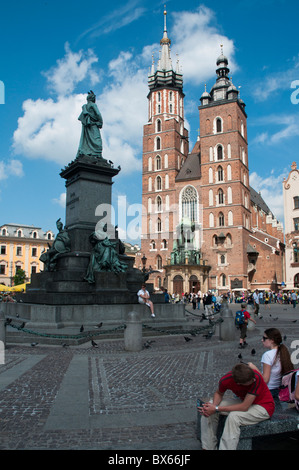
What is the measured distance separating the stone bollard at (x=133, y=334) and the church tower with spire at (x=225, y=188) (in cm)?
3860

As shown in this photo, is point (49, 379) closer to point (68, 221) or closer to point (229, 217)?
point (68, 221)

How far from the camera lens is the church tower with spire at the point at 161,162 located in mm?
52156

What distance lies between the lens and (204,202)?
5012 centimetres

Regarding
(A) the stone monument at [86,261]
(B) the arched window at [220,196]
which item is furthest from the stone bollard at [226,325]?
(B) the arched window at [220,196]

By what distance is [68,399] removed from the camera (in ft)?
15.9

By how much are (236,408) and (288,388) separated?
0.74m

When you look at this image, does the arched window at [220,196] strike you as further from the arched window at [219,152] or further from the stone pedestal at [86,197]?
the stone pedestal at [86,197]

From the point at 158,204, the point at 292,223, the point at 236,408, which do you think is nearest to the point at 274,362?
the point at 236,408

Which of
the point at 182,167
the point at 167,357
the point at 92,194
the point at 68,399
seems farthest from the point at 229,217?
the point at 68,399

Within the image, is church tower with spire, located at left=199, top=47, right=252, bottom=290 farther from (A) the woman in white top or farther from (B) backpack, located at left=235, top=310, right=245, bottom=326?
(A) the woman in white top

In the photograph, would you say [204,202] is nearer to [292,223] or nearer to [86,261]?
[292,223]

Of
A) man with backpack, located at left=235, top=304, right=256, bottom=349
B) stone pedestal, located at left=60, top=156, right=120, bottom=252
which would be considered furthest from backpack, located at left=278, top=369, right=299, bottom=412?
stone pedestal, located at left=60, top=156, right=120, bottom=252

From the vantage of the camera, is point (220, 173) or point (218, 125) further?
point (218, 125)

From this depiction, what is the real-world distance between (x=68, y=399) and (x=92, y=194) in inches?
361
